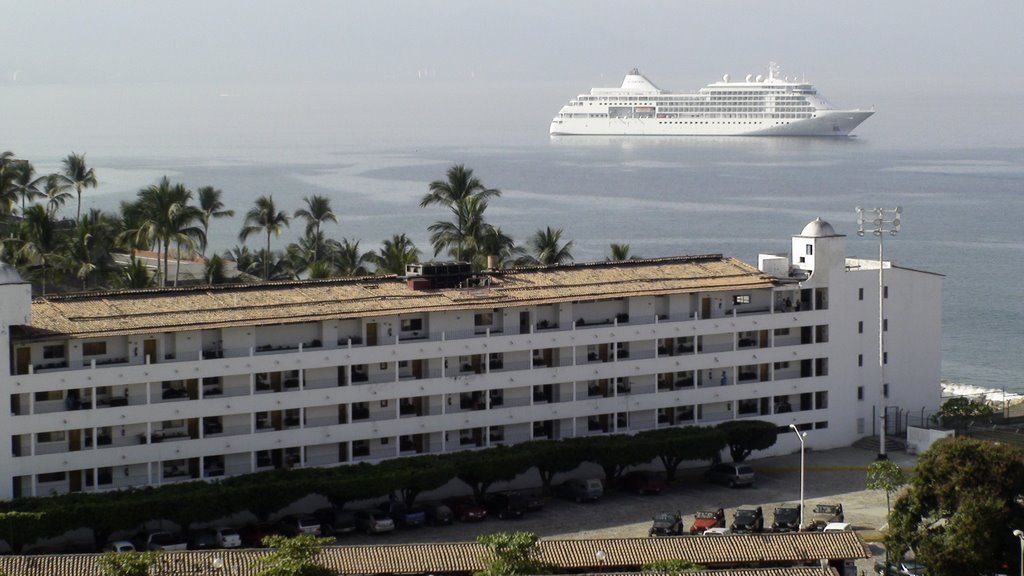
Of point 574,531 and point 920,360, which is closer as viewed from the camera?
point 574,531

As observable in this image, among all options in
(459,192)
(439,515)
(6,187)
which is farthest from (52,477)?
(6,187)

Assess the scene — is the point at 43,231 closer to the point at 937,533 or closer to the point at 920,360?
the point at 920,360

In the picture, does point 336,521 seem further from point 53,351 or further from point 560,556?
point 560,556

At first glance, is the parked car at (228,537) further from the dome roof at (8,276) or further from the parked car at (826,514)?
the parked car at (826,514)

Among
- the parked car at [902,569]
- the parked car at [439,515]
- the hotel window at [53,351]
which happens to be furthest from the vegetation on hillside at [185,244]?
the parked car at [902,569]

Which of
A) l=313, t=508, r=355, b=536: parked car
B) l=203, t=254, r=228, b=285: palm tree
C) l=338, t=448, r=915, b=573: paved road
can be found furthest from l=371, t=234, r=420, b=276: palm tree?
l=313, t=508, r=355, b=536: parked car

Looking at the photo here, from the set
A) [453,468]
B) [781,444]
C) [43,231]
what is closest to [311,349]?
[453,468]
